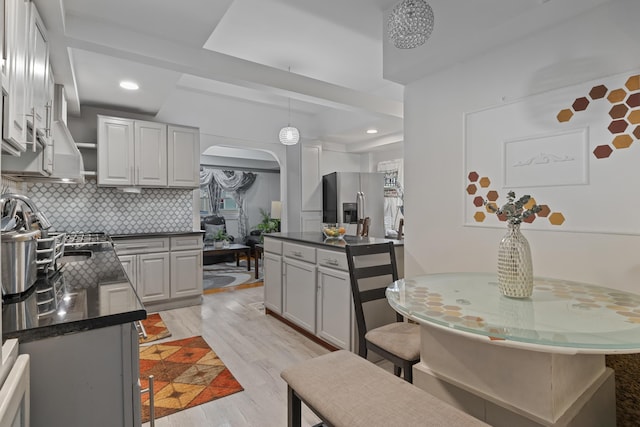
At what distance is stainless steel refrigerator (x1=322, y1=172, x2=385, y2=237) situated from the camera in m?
5.47

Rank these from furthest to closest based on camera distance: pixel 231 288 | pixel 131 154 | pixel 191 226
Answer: pixel 231 288 → pixel 191 226 → pixel 131 154

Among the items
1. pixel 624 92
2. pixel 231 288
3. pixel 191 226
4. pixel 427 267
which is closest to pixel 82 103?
pixel 191 226

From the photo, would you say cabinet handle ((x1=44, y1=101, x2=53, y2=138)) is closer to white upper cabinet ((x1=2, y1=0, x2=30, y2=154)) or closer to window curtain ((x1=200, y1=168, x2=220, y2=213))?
white upper cabinet ((x1=2, y1=0, x2=30, y2=154))

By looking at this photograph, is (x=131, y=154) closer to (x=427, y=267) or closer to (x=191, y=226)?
(x=191, y=226)

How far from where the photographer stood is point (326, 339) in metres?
2.80

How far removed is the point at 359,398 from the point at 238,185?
8.60 metres

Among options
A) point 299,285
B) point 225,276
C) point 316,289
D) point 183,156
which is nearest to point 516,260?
point 316,289

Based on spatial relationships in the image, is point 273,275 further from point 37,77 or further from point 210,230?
point 210,230

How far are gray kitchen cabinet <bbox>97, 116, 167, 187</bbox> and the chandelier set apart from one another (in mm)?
3304

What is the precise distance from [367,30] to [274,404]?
2.90m

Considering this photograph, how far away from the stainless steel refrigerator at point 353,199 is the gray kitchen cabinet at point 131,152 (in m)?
2.54

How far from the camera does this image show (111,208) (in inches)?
161

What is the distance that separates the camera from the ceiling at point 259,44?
2.01 metres

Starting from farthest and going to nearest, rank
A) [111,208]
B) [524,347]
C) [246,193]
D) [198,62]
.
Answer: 1. [246,193]
2. [111,208]
3. [198,62]
4. [524,347]
